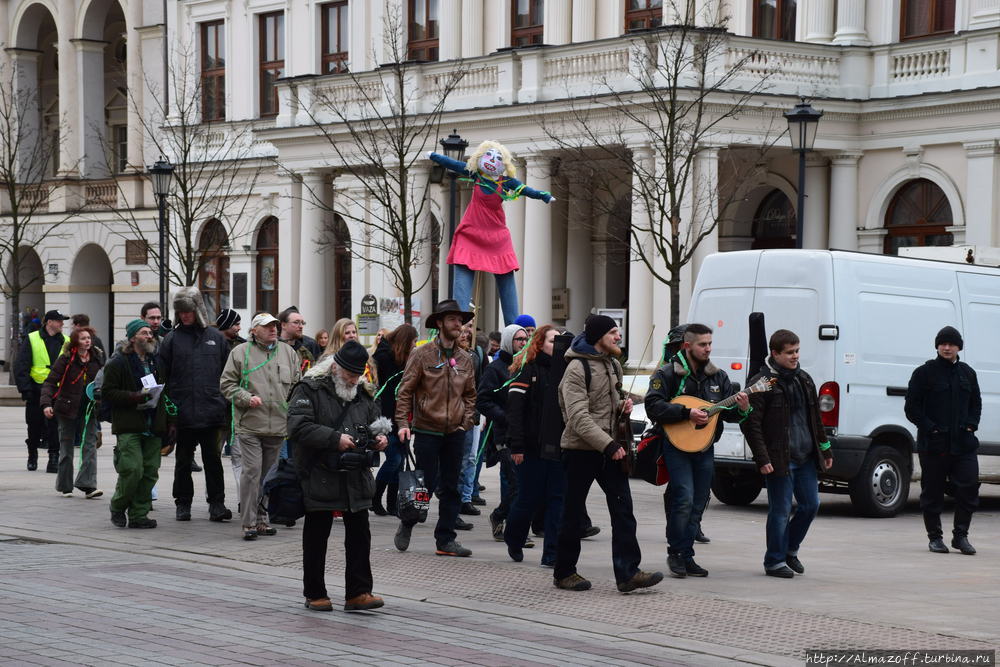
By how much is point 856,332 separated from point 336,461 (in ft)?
24.5

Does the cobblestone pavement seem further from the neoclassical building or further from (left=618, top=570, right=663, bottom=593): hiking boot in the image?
the neoclassical building

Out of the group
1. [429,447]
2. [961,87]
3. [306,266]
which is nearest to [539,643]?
[429,447]

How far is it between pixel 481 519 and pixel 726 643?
6.27m

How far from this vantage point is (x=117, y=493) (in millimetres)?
13938

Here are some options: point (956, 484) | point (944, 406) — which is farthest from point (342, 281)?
point (944, 406)

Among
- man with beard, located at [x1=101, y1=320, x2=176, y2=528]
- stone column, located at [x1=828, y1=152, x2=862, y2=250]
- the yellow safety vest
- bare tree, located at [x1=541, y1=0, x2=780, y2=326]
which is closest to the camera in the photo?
man with beard, located at [x1=101, y1=320, x2=176, y2=528]

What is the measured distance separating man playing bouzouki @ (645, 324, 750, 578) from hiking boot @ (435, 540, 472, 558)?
5.41 feet

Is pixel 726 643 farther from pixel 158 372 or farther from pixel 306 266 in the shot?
pixel 306 266

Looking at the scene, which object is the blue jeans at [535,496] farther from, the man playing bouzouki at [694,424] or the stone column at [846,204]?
the stone column at [846,204]

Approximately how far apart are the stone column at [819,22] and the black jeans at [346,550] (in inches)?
961

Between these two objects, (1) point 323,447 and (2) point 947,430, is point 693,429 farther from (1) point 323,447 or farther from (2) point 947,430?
(1) point 323,447

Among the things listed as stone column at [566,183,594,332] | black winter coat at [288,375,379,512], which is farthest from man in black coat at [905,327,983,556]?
stone column at [566,183,594,332]

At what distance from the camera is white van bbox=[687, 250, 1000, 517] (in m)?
15.6

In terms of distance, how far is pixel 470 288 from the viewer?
17500mm
